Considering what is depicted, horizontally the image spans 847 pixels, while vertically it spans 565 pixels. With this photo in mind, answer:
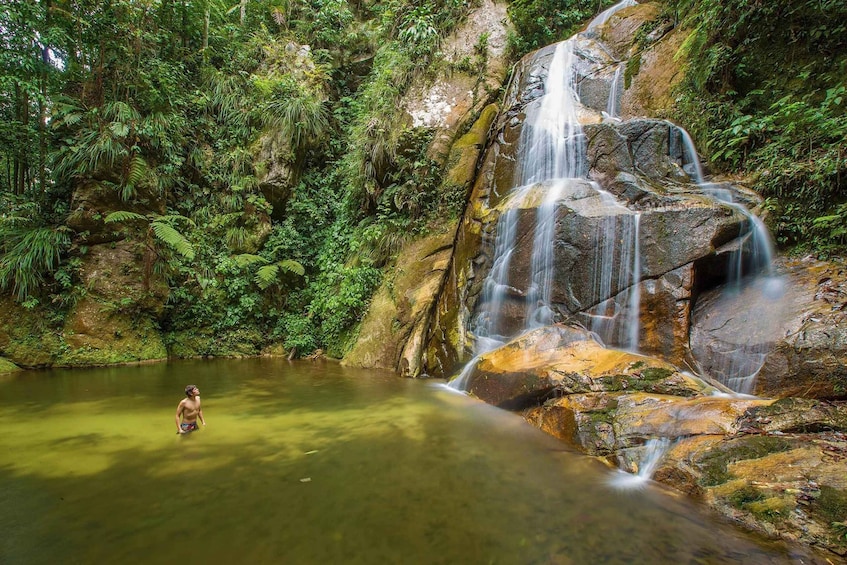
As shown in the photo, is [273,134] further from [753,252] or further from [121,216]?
[753,252]

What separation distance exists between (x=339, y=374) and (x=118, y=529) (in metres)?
5.21

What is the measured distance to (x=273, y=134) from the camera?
10812 mm

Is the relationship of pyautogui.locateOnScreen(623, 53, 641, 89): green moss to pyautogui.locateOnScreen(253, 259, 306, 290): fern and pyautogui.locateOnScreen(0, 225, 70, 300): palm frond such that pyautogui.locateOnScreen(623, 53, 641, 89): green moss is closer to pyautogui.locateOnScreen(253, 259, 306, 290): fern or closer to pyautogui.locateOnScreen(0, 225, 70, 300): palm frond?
pyautogui.locateOnScreen(253, 259, 306, 290): fern

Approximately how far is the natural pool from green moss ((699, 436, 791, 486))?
0.31m

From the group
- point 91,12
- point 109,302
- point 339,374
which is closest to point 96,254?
point 109,302

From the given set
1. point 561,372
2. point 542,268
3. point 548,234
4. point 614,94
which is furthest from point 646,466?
point 614,94

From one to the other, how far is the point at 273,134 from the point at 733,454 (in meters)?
11.6

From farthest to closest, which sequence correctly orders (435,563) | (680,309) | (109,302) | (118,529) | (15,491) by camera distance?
1. (109,302)
2. (680,309)
3. (15,491)
4. (118,529)
5. (435,563)

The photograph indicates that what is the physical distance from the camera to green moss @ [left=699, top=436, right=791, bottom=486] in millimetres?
2867

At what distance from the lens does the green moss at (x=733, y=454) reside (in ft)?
9.41

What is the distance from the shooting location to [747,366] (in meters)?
4.30

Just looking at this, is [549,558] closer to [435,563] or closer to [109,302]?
[435,563]

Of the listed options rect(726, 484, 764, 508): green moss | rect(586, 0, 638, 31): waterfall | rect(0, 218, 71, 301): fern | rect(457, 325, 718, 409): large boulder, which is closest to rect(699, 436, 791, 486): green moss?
rect(726, 484, 764, 508): green moss

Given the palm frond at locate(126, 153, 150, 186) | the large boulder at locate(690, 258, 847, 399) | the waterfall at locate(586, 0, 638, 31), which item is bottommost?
the large boulder at locate(690, 258, 847, 399)
